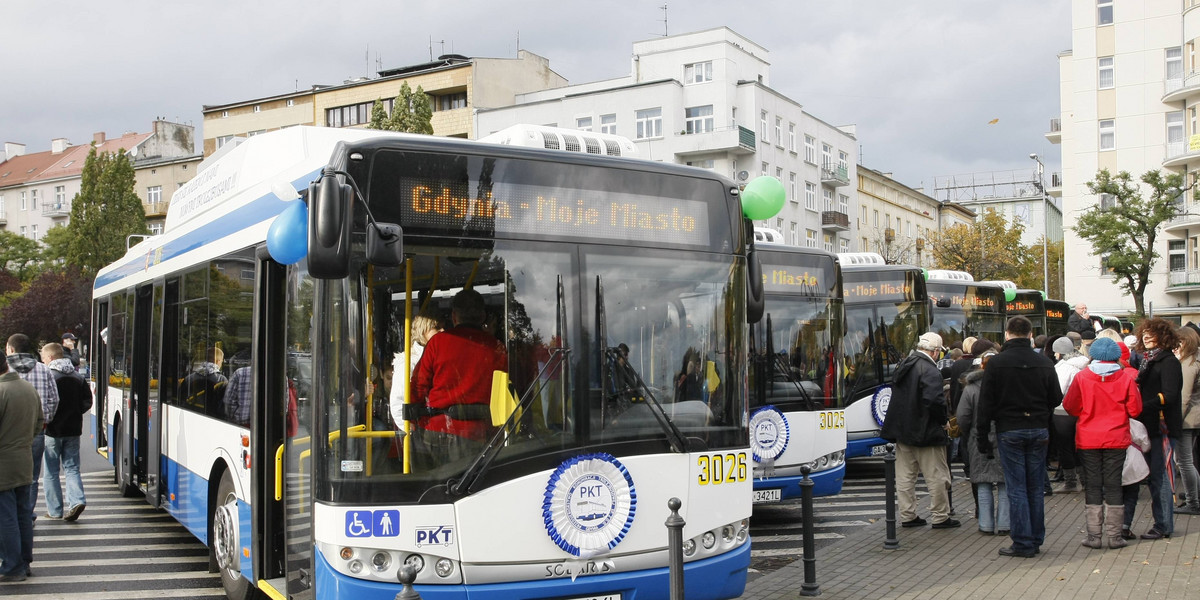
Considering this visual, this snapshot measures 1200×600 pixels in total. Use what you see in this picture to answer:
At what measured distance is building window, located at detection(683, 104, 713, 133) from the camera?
176 ft

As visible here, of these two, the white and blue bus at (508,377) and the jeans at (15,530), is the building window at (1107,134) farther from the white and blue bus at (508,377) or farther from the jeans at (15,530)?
the jeans at (15,530)

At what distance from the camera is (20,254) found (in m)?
78.8

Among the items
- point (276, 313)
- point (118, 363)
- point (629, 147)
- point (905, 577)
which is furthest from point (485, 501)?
point (118, 363)

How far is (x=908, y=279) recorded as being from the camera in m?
16.4

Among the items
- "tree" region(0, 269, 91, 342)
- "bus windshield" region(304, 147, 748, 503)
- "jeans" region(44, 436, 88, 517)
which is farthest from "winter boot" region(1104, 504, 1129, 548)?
"tree" region(0, 269, 91, 342)

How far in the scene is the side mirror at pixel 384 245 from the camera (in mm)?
5212

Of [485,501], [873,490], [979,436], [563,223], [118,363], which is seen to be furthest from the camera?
[873,490]

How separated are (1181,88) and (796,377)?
4835cm

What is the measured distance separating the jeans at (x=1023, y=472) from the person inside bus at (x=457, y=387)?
522 cm

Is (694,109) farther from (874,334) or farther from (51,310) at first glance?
(874,334)

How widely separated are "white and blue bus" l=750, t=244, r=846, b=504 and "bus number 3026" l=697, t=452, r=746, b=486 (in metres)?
4.27

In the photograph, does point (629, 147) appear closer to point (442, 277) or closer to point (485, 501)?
point (442, 277)

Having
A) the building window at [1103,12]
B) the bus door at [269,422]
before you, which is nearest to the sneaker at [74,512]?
the bus door at [269,422]

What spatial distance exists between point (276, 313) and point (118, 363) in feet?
23.1
